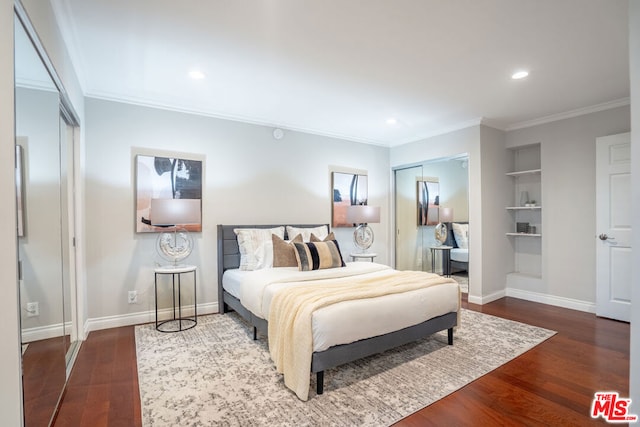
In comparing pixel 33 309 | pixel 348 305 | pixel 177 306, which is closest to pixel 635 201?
pixel 348 305

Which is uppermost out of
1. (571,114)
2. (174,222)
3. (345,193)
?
(571,114)

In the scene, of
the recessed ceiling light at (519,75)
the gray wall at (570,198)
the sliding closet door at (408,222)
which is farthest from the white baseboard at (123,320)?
the gray wall at (570,198)

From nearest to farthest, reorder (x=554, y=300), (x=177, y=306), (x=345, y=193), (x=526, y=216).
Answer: (x=177, y=306) < (x=554, y=300) < (x=526, y=216) < (x=345, y=193)

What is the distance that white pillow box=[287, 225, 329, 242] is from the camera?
4.44 meters

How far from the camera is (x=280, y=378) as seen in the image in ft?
8.20

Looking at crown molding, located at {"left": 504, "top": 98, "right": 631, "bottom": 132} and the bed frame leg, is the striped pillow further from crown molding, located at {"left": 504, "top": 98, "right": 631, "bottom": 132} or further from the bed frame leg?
crown molding, located at {"left": 504, "top": 98, "right": 631, "bottom": 132}

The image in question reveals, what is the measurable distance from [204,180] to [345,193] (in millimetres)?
2345

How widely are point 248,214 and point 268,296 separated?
1.85m

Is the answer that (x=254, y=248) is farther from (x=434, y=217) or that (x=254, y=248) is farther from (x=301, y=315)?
(x=434, y=217)

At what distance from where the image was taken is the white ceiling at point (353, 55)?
2.18 metres

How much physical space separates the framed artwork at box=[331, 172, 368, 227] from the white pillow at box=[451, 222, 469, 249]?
1.56 meters

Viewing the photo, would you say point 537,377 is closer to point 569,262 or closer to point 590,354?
point 590,354

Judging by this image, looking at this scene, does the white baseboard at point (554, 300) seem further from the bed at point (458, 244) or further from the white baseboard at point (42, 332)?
the white baseboard at point (42, 332)

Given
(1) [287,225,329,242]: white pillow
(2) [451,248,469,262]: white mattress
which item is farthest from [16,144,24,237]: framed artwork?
(2) [451,248,469,262]: white mattress
